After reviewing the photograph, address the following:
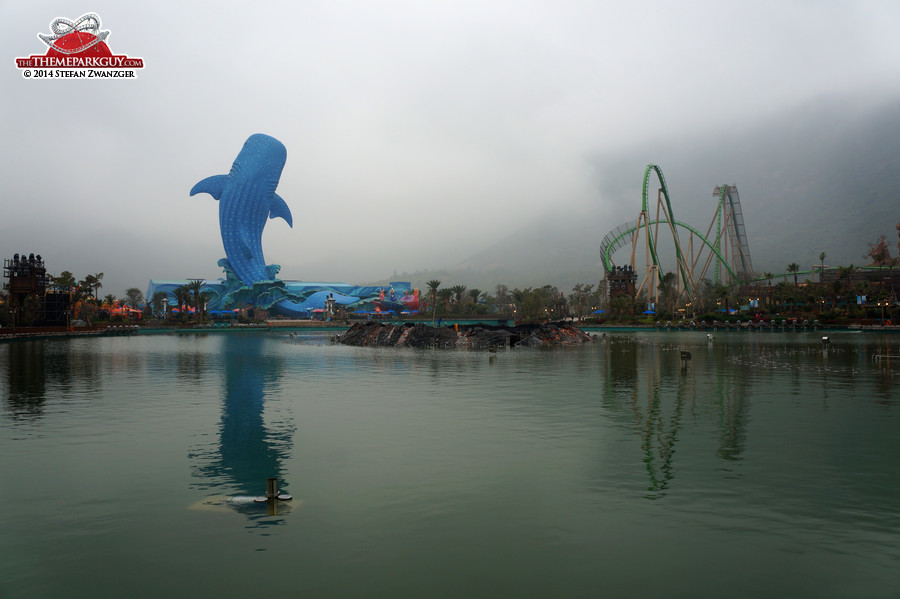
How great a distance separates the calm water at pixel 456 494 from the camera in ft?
24.7

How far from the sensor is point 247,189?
141125mm

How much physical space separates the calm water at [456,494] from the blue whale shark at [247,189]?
4909 inches

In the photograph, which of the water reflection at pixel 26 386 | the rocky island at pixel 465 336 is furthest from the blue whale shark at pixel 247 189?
the water reflection at pixel 26 386

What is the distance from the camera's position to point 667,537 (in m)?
8.66

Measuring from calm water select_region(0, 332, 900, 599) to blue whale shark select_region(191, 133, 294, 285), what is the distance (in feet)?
409

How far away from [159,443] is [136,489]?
4186 millimetres

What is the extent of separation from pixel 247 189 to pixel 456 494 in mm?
141059

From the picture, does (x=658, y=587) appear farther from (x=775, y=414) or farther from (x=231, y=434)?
(x=775, y=414)

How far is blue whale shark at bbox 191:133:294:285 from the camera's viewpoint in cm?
14062

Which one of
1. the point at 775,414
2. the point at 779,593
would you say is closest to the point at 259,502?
the point at 779,593

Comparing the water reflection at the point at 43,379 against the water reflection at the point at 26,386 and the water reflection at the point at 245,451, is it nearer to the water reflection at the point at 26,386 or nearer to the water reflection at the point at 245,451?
the water reflection at the point at 26,386

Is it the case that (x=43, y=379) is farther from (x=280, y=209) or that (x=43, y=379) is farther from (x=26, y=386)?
(x=280, y=209)

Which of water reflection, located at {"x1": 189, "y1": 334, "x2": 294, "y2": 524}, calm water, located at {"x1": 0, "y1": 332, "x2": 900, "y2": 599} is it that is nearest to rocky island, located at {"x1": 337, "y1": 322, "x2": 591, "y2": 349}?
water reflection, located at {"x1": 189, "y1": 334, "x2": 294, "y2": 524}

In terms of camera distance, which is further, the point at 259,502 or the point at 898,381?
the point at 898,381
